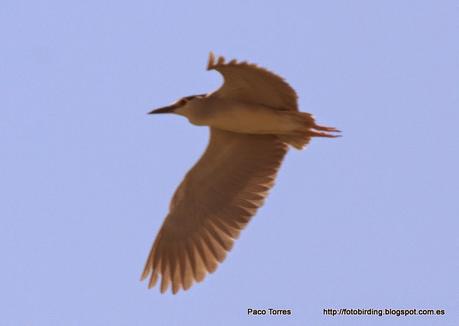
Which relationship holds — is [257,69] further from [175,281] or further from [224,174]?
[175,281]

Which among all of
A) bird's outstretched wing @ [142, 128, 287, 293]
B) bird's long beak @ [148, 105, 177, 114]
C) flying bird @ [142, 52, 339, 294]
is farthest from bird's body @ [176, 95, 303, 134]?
bird's outstretched wing @ [142, 128, 287, 293]

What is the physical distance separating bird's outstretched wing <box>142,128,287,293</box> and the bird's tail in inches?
6.9

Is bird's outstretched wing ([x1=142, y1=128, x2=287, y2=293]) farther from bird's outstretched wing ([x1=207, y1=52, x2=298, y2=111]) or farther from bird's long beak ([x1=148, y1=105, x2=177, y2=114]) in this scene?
bird's outstretched wing ([x1=207, y1=52, x2=298, y2=111])

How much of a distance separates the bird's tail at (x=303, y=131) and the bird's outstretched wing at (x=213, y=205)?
18cm

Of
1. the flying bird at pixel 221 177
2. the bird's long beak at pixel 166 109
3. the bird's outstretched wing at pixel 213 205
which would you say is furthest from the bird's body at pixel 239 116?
the bird's outstretched wing at pixel 213 205

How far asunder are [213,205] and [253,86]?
5.93 ft

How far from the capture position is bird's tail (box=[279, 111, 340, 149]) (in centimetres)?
944

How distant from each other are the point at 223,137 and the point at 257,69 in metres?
1.61

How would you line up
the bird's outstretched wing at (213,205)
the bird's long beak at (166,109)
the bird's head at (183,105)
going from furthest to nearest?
1. the bird's outstretched wing at (213,205)
2. the bird's long beak at (166,109)
3. the bird's head at (183,105)

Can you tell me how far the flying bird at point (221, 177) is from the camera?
955 cm

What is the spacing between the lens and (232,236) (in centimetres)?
1023

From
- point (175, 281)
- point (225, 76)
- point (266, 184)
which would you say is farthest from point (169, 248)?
point (225, 76)

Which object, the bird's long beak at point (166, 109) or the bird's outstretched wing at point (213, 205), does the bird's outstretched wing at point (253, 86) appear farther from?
the bird's outstretched wing at point (213, 205)

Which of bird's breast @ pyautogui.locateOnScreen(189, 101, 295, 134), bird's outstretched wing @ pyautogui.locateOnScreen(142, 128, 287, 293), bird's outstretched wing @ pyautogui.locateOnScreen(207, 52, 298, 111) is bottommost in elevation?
bird's outstretched wing @ pyautogui.locateOnScreen(142, 128, 287, 293)
